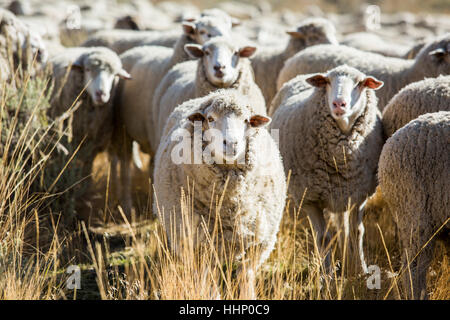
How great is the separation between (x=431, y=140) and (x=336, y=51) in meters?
3.16

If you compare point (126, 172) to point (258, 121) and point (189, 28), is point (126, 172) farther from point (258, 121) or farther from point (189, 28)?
point (258, 121)

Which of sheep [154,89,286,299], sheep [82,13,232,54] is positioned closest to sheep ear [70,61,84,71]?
sheep [82,13,232,54]

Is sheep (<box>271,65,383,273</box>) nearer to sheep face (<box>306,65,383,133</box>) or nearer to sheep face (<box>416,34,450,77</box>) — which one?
sheep face (<box>306,65,383,133</box>)

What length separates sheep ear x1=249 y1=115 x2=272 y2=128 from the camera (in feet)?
11.1

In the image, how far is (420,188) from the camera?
3369 mm

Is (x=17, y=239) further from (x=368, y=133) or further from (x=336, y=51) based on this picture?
(x=336, y=51)

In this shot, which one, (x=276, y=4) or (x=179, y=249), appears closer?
(x=179, y=249)

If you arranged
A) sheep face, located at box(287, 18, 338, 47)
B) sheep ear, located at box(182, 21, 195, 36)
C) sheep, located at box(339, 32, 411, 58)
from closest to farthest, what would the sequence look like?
sheep ear, located at box(182, 21, 195, 36)
sheep face, located at box(287, 18, 338, 47)
sheep, located at box(339, 32, 411, 58)

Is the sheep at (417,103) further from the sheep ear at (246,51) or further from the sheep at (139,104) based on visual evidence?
the sheep at (139,104)

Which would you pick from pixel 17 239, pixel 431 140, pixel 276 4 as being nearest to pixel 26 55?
pixel 17 239

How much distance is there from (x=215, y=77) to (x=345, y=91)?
1360 millimetres

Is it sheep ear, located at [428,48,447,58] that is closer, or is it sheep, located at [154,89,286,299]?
sheep, located at [154,89,286,299]

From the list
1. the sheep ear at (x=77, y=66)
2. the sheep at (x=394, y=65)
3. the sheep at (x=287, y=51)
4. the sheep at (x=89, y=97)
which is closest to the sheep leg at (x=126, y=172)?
the sheep at (x=89, y=97)
